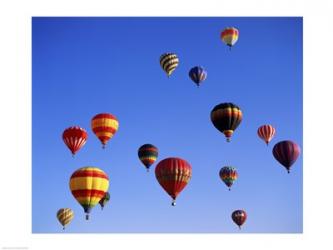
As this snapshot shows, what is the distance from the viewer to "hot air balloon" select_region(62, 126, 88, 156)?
3276 centimetres

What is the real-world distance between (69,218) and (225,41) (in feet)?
41.5

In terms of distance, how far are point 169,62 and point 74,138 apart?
6488mm

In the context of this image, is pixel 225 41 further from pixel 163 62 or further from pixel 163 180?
pixel 163 180

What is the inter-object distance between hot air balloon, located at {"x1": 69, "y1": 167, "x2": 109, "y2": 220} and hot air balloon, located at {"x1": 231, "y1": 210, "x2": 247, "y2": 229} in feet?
41.0

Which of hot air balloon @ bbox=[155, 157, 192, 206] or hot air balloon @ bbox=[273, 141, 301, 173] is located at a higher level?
hot air balloon @ bbox=[273, 141, 301, 173]

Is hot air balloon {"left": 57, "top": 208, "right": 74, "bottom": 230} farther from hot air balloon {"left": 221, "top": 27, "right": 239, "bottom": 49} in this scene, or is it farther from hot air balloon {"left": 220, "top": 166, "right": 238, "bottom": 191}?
hot air balloon {"left": 221, "top": 27, "right": 239, "bottom": 49}

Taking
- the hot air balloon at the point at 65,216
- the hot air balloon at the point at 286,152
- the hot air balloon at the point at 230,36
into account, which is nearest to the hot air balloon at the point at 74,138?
the hot air balloon at the point at 65,216

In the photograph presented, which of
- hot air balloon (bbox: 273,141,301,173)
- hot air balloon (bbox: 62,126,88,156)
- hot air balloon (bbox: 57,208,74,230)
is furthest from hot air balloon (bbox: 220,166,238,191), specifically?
hot air balloon (bbox: 62,126,88,156)

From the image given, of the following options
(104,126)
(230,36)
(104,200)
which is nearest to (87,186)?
(104,126)

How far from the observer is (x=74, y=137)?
33.0m

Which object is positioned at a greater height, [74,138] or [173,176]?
[74,138]

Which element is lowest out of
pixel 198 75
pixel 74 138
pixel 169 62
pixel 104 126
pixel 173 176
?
pixel 173 176

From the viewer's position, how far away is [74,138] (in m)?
33.0

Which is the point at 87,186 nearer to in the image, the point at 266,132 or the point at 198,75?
the point at 198,75
